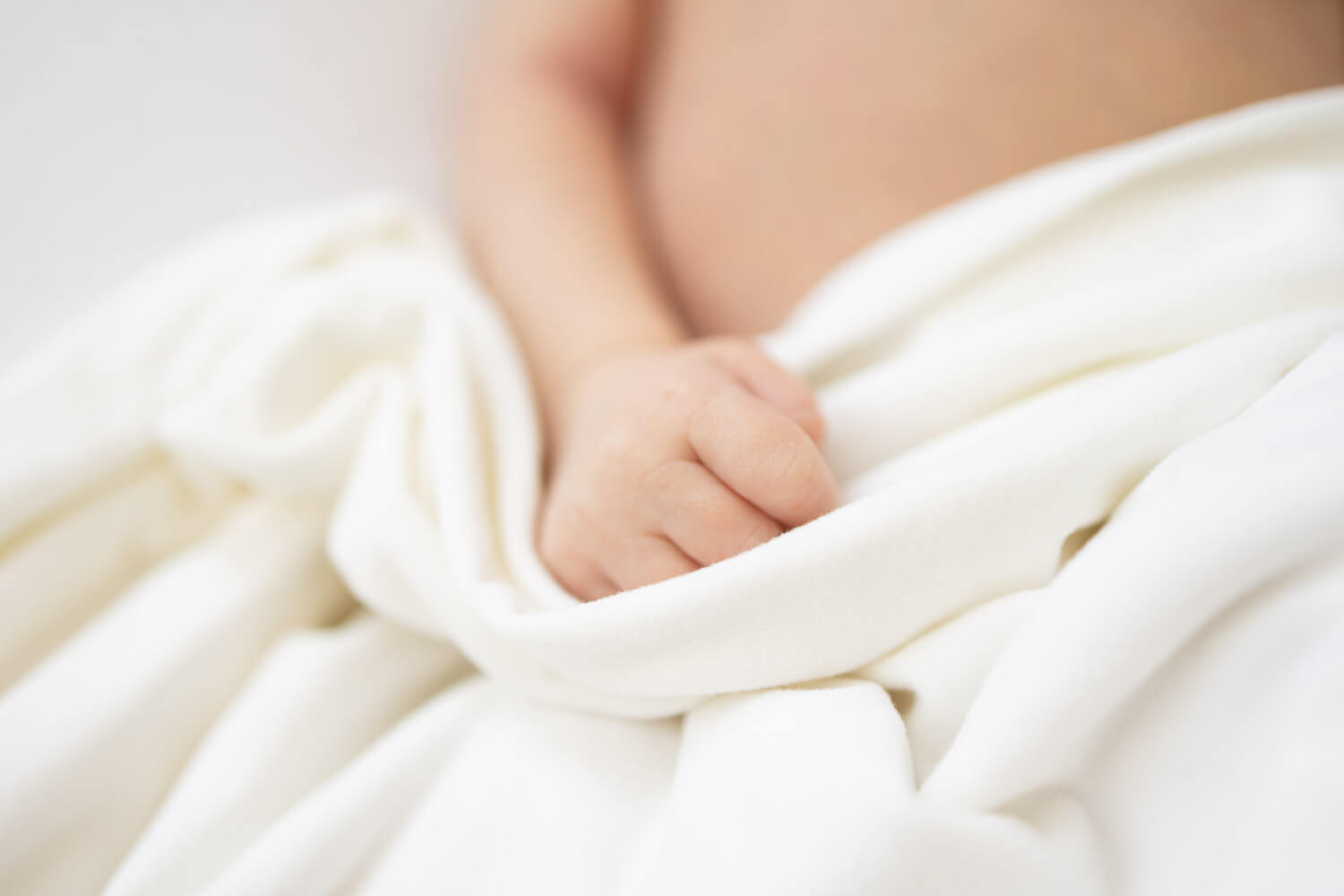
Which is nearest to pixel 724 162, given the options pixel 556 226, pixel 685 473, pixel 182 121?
pixel 556 226

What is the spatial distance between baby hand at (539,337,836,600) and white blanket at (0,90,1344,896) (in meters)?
0.02

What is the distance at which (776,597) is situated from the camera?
0.29 metres

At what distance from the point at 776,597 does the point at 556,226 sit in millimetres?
321

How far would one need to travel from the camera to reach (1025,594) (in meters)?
0.29

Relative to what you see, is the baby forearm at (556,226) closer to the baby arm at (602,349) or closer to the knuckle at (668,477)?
the baby arm at (602,349)

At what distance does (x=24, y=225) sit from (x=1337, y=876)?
751 mm

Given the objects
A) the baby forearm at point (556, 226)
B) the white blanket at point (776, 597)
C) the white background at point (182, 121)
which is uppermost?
the white background at point (182, 121)

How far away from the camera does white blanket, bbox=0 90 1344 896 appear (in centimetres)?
25

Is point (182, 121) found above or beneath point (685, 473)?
above

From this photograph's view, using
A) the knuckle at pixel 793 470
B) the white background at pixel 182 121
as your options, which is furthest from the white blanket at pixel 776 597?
the white background at pixel 182 121

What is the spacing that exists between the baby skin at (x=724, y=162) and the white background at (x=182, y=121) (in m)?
0.12

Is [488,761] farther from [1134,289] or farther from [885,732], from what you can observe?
[1134,289]

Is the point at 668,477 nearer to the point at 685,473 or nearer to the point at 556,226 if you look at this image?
the point at 685,473

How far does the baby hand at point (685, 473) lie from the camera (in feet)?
1.00
